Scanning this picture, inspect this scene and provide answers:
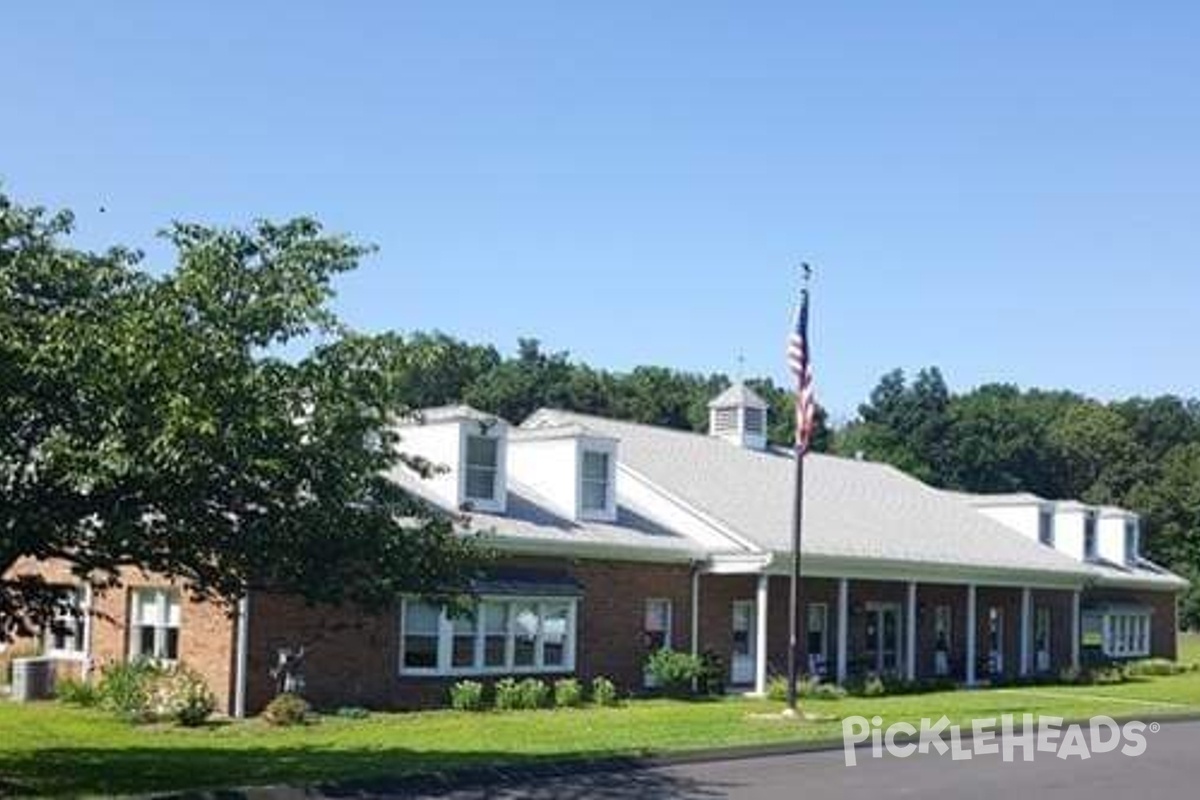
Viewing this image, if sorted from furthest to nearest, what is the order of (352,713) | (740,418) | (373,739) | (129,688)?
(740,418), (352,713), (129,688), (373,739)

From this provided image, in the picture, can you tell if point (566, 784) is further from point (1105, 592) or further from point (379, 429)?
point (1105, 592)

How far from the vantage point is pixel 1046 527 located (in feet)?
165

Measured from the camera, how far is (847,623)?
129 feet

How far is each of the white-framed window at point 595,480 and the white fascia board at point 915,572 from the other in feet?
12.5

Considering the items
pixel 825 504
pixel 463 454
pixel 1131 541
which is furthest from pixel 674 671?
pixel 1131 541

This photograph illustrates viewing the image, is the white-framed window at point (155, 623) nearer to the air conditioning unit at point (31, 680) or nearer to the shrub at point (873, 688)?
the air conditioning unit at point (31, 680)

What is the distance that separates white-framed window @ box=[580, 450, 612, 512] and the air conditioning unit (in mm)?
11130

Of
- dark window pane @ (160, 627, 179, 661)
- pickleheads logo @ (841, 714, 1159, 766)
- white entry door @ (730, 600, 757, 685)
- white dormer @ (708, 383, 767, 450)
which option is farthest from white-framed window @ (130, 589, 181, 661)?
white dormer @ (708, 383, 767, 450)

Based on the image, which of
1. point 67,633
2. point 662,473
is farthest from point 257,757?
point 662,473

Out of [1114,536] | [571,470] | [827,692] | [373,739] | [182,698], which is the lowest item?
[827,692]

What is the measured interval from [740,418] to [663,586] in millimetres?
11968

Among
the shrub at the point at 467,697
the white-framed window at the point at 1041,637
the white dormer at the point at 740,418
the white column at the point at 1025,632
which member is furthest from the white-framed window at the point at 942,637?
the shrub at the point at 467,697

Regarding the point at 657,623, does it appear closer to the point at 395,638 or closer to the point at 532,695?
the point at 532,695

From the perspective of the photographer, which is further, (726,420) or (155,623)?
(726,420)
